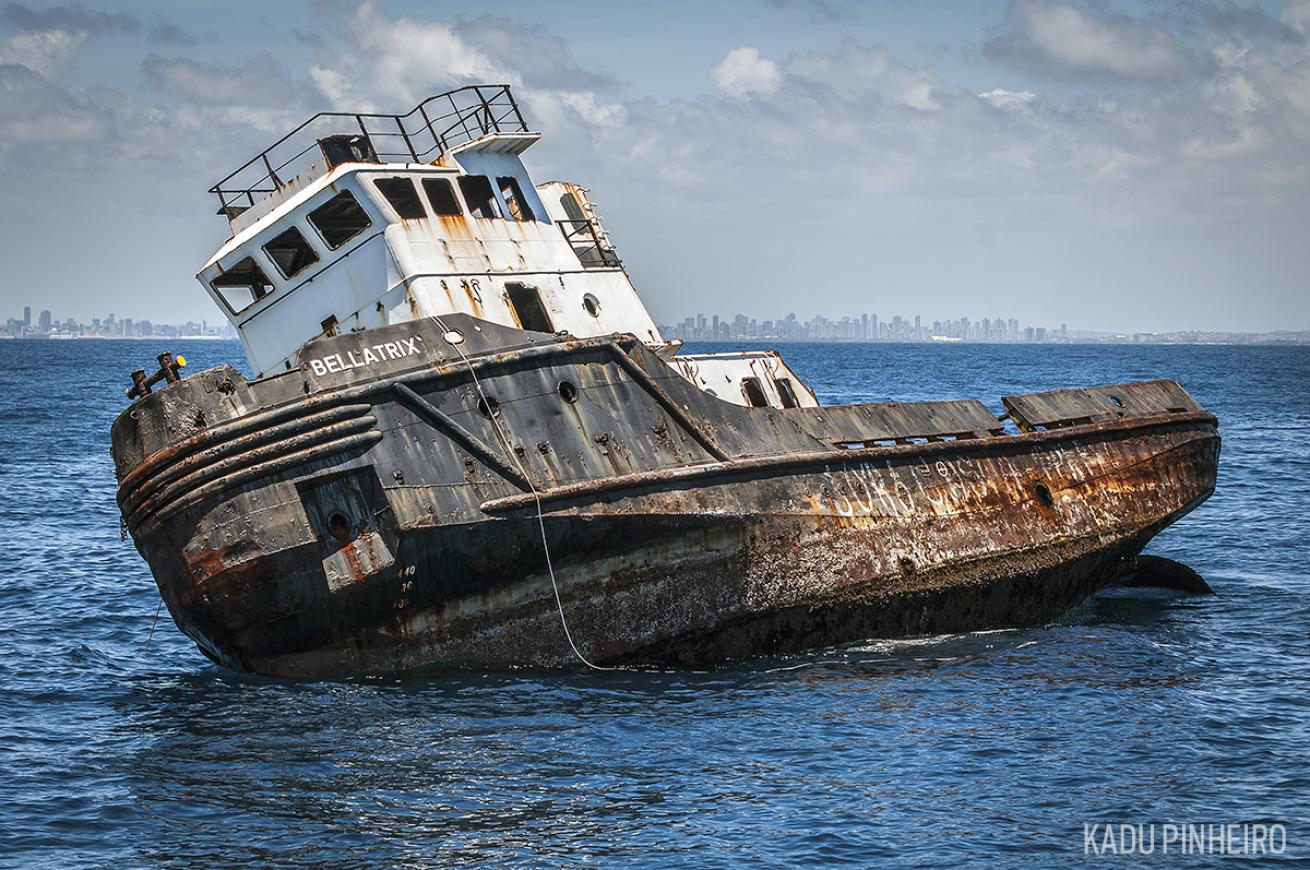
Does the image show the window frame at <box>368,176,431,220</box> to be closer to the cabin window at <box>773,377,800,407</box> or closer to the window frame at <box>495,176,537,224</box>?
the window frame at <box>495,176,537,224</box>

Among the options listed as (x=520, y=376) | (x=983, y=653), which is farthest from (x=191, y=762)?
(x=983, y=653)

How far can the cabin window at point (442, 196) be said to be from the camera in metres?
14.5

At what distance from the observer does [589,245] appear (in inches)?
673

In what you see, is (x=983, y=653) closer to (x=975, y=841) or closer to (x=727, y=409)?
(x=727, y=409)

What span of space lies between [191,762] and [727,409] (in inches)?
242

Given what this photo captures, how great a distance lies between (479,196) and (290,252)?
2.15 m

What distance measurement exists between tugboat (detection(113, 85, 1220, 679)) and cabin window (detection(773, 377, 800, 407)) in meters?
0.05

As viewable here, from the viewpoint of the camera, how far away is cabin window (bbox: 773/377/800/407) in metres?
16.1

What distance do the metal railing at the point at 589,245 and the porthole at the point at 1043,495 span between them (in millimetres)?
5732

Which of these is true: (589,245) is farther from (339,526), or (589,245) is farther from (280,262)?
(339,526)

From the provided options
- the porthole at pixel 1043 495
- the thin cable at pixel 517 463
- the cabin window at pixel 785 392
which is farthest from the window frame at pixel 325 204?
the porthole at pixel 1043 495

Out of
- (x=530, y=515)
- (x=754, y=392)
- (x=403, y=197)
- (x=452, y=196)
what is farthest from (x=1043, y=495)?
(x=403, y=197)

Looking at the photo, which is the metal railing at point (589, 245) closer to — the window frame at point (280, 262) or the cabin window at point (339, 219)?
the cabin window at point (339, 219)

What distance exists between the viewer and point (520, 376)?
12711 millimetres
